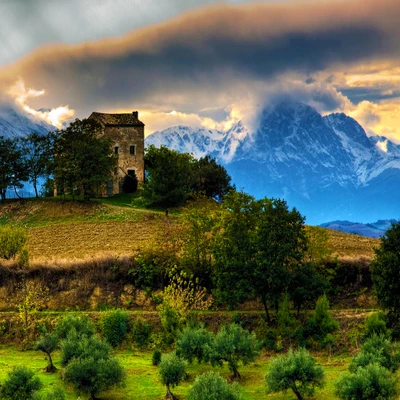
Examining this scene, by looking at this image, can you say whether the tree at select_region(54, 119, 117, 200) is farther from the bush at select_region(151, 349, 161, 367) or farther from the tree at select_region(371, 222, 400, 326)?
the tree at select_region(371, 222, 400, 326)

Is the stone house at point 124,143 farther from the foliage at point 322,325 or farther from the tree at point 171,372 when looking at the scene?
the tree at point 171,372

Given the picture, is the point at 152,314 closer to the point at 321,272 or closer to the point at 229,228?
the point at 229,228

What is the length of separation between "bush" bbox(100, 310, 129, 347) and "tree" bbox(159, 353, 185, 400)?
13953 mm

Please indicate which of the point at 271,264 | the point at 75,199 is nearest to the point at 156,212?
the point at 75,199

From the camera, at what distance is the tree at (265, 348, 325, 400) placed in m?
40.0

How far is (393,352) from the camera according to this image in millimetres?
46219

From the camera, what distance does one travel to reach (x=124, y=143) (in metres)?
105

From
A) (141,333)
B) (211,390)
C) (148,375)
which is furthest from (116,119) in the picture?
(211,390)

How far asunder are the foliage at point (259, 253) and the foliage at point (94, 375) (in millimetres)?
15742

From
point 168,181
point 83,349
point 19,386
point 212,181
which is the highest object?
point 212,181

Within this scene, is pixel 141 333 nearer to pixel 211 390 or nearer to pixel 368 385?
pixel 211 390

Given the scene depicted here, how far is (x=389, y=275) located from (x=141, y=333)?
23603 mm

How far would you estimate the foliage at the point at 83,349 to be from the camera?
44812mm

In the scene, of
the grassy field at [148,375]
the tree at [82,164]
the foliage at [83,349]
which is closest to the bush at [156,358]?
the grassy field at [148,375]
